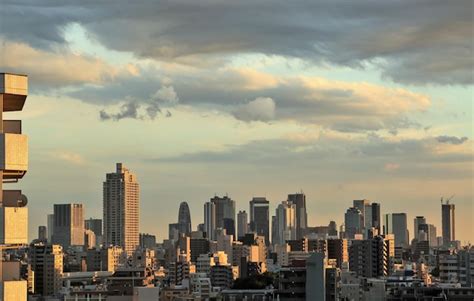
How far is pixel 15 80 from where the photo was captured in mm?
9828

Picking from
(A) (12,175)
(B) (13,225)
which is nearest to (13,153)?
(A) (12,175)

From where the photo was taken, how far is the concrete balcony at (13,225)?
374 inches

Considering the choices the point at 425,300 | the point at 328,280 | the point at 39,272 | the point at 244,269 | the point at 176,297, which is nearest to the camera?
the point at 328,280

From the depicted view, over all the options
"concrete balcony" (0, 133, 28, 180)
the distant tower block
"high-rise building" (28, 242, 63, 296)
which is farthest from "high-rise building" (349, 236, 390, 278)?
"concrete balcony" (0, 133, 28, 180)

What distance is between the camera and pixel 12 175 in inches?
392

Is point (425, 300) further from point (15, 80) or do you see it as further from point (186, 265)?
point (186, 265)

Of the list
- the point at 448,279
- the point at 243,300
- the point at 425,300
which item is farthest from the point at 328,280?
the point at 448,279

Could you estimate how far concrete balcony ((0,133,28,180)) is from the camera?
31.5 ft

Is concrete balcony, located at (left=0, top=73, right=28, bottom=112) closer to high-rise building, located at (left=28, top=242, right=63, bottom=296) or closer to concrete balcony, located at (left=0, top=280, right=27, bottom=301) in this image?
concrete balcony, located at (left=0, top=280, right=27, bottom=301)

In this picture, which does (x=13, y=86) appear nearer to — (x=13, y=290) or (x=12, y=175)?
(x=12, y=175)

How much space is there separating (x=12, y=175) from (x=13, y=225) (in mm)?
526

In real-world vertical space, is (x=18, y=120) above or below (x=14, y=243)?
above

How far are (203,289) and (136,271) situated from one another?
19.4 metres

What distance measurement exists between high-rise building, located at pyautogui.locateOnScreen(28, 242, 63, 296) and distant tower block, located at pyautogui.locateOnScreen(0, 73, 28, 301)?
144779mm
